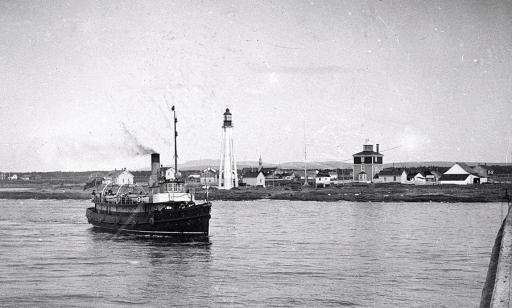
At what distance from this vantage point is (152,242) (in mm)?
44344

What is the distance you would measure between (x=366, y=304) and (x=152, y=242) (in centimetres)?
2407

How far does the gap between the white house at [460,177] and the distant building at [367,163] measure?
39.7ft

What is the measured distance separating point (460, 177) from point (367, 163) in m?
16.4

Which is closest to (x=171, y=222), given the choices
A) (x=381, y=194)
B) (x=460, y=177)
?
(x=381, y=194)

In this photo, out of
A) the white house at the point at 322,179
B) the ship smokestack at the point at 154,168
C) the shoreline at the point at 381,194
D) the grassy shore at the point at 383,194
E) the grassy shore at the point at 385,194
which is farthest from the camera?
the white house at the point at 322,179

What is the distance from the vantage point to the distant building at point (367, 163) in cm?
12375

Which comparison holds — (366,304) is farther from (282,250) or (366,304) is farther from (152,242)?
(152,242)

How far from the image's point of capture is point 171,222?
46.7m

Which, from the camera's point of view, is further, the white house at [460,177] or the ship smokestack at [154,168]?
the white house at [460,177]

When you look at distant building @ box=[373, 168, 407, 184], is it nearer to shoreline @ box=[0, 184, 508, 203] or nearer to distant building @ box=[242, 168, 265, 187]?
shoreline @ box=[0, 184, 508, 203]

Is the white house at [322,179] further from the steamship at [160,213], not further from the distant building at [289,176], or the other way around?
the steamship at [160,213]

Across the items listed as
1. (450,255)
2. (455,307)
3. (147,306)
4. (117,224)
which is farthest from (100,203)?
(455,307)

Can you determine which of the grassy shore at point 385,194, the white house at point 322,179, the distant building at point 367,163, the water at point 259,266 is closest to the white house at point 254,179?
the white house at point 322,179

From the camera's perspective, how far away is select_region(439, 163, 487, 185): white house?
12088cm
